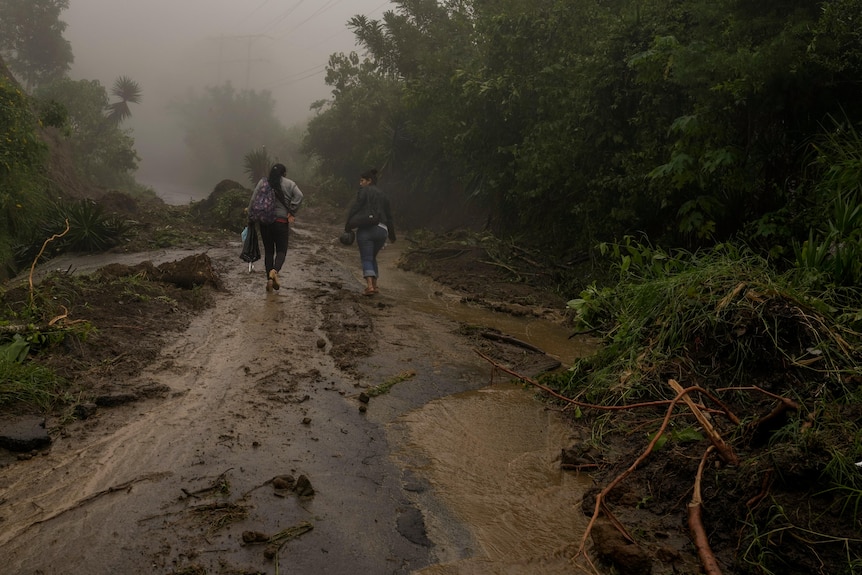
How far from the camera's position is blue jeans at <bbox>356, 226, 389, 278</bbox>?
873 centimetres

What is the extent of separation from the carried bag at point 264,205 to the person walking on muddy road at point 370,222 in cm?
111

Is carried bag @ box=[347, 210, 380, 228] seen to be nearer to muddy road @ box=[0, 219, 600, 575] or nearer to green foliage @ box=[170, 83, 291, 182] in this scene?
muddy road @ box=[0, 219, 600, 575]

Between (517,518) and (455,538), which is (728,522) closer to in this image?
(517,518)

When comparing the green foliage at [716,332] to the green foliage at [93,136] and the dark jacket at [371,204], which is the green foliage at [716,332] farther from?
the green foliage at [93,136]

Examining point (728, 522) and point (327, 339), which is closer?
point (728, 522)

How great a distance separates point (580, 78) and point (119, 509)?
938 cm

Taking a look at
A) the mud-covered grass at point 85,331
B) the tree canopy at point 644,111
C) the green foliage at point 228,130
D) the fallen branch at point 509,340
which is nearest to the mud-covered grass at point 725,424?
the fallen branch at point 509,340

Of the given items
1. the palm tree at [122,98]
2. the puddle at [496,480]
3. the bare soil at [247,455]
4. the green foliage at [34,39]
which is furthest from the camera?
Result: the green foliage at [34,39]

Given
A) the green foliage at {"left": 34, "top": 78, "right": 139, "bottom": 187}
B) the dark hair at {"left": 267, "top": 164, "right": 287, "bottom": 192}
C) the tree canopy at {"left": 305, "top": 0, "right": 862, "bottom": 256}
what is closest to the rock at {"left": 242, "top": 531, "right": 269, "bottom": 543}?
the tree canopy at {"left": 305, "top": 0, "right": 862, "bottom": 256}

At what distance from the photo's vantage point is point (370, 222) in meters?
8.69

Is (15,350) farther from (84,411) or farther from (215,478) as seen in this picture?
(215,478)

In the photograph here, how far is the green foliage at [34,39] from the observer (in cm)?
3900

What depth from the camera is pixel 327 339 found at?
6082 millimetres

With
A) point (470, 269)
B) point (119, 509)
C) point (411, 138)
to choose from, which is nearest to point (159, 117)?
point (411, 138)
